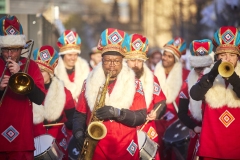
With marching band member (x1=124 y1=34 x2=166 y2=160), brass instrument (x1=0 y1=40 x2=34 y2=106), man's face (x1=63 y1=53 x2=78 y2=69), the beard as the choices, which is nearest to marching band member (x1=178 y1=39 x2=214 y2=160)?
marching band member (x1=124 y1=34 x2=166 y2=160)

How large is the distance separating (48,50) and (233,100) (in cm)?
414

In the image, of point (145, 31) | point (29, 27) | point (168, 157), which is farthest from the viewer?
point (145, 31)

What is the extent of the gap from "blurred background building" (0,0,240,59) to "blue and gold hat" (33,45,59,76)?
270cm

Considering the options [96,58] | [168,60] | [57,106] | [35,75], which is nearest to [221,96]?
[35,75]

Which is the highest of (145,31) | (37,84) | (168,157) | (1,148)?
(37,84)

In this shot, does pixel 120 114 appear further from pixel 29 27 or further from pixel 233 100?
pixel 29 27

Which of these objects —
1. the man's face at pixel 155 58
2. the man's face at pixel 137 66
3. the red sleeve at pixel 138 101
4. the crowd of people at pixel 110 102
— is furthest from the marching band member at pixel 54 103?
the man's face at pixel 155 58

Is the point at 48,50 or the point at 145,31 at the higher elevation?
the point at 48,50

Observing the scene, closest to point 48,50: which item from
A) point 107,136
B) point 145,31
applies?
point 107,136

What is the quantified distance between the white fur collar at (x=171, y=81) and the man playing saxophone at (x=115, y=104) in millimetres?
4250

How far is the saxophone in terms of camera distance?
28.9 ft

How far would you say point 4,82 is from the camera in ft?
30.1

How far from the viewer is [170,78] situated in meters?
14.1

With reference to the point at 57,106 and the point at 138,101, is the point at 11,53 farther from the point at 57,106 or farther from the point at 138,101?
the point at 57,106
